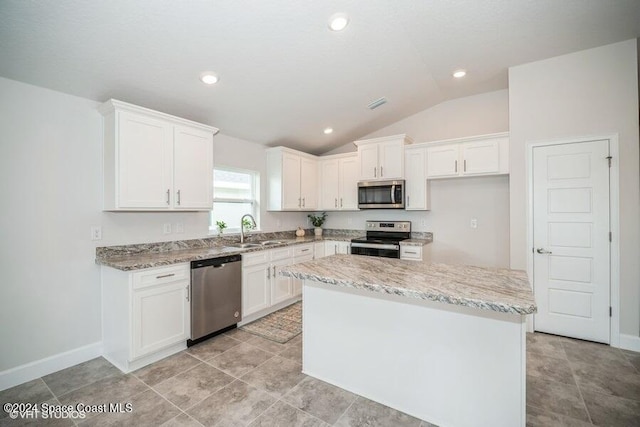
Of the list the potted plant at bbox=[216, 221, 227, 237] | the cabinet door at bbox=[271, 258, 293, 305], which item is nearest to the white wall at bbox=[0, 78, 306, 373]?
the potted plant at bbox=[216, 221, 227, 237]

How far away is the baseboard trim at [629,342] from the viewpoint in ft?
9.17

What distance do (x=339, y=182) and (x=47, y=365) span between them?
4110 mm

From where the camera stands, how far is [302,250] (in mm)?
4348

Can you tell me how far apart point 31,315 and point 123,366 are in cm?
85

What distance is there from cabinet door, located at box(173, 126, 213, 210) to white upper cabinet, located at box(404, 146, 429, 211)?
279 centimetres

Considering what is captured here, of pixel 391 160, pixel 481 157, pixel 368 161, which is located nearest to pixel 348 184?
pixel 368 161

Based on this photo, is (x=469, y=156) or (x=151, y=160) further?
(x=469, y=156)

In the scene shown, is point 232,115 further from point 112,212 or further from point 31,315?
point 31,315

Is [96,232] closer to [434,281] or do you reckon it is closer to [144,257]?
[144,257]

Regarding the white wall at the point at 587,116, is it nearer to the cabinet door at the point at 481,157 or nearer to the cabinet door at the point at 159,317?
the cabinet door at the point at 481,157

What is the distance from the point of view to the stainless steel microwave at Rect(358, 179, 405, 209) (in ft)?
14.0

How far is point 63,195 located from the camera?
2533 mm

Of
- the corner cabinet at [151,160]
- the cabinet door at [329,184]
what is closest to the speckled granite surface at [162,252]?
the corner cabinet at [151,160]

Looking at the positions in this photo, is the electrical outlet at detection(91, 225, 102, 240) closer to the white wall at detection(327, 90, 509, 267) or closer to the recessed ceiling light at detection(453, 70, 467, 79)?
the white wall at detection(327, 90, 509, 267)
